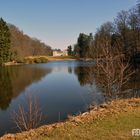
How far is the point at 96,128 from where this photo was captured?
22.9ft

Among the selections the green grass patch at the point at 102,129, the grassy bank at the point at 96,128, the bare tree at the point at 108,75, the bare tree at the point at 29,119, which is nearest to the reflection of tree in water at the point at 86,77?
the bare tree at the point at 108,75

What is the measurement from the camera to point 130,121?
7336mm

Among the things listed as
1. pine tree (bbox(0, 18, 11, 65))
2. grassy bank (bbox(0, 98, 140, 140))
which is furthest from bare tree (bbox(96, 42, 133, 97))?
pine tree (bbox(0, 18, 11, 65))

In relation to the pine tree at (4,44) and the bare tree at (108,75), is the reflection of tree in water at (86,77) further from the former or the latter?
the pine tree at (4,44)

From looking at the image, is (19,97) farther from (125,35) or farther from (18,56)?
(18,56)

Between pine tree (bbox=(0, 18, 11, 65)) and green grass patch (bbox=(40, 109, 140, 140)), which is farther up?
pine tree (bbox=(0, 18, 11, 65))

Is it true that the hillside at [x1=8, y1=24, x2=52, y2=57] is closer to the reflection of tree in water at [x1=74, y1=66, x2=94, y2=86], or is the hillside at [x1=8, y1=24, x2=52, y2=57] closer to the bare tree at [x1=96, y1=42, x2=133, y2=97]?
the reflection of tree in water at [x1=74, y1=66, x2=94, y2=86]

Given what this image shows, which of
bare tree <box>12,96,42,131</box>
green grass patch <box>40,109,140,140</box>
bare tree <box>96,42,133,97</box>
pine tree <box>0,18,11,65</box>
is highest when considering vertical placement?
pine tree <box>0,18,11,65</box>

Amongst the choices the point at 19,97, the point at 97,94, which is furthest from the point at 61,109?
the point at 19,97

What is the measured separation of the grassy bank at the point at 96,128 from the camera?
6446mm

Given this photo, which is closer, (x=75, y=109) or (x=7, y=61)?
(x=75, y=109)

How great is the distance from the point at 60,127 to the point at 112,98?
5.37m

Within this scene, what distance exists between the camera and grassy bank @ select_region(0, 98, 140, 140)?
6446mm

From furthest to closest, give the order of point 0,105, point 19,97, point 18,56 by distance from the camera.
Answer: point 18,56 → point 19,97 → point 0,105
